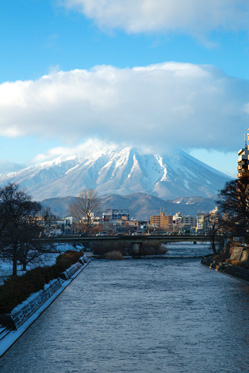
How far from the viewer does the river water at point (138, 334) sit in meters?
24.6

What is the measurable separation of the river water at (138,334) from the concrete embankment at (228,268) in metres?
20.0

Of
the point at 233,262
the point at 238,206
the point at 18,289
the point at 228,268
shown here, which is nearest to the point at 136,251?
the point at 238,206

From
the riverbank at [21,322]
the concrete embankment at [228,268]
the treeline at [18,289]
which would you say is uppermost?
the treeline at [18,289]

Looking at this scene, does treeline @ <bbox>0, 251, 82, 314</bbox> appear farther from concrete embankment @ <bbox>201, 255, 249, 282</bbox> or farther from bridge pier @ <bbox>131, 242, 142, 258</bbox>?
bridge pier @ <bbox>131, 242, 142, 258</bbox>

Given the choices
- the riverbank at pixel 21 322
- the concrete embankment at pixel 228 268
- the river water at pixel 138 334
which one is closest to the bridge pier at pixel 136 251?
the concrete embankment at pixel 228 268

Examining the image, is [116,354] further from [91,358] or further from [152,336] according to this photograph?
[152,336]

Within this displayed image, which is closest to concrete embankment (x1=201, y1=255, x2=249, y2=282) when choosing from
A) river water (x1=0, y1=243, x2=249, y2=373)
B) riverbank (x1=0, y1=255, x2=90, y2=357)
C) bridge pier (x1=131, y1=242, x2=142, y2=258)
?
river water (x1=0, y1=243, x2=249, y2=373)

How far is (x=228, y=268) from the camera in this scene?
8900 cm

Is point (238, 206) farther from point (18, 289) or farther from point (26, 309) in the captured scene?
point (26, 309)

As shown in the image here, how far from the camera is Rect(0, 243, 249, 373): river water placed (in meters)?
24.6

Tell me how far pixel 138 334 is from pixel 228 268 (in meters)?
59.5

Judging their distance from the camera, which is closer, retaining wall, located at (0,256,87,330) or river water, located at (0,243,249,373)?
river water, located at (0,243,249,373)

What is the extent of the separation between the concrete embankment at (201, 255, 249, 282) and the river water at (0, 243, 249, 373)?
19969mm

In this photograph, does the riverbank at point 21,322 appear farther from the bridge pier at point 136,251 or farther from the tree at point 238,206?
the bridge pier at point 136,251
